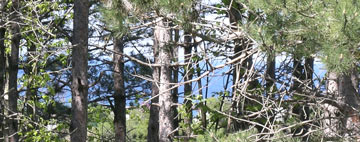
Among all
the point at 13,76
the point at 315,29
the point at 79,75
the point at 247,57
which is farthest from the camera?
the point at 13,76

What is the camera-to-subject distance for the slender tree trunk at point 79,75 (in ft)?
23.5

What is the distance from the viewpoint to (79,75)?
7.15 meters

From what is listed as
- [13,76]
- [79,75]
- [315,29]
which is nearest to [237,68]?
[315,29]

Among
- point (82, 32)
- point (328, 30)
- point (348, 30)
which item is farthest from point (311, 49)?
point (82, 32)

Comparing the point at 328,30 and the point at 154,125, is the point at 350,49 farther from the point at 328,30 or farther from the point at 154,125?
the point at 154,125

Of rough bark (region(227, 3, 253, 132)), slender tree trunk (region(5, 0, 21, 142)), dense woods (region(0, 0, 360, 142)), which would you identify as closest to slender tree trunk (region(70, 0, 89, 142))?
dense woods (region(0, 0, 360, 142))

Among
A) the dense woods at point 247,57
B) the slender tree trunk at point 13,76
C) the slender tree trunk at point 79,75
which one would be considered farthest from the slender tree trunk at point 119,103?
the slender tree trunk at point 79,75

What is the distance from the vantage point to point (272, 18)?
4.76m

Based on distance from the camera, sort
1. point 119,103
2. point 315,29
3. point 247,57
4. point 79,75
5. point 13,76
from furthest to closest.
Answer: point 119,103, point 13,76, point 79,75, point 247,57, point 315,29

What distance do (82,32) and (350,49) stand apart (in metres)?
4.10

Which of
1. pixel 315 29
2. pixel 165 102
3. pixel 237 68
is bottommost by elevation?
pixel 165 102

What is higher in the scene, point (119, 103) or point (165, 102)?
point (165, 102)

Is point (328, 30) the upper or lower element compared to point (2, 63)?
upper

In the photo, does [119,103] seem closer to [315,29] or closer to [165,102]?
[165,102]
